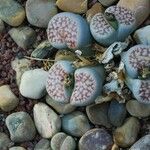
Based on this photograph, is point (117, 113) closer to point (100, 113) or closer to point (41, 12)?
point (100, 113)

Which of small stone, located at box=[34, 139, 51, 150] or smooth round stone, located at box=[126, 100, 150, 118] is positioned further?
small stone, located at box=[34, 139, 51, 150]

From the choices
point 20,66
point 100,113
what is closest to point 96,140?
point 100,113

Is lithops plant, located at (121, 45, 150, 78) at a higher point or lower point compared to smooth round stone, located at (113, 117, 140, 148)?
higher

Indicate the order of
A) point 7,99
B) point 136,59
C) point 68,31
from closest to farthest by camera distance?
point 136,59, point 68,31, point 7,99

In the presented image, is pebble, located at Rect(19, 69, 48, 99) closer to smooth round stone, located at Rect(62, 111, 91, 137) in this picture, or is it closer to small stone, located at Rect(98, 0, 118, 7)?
smooth round stone, located at Rect(62, 111, 91, 137)

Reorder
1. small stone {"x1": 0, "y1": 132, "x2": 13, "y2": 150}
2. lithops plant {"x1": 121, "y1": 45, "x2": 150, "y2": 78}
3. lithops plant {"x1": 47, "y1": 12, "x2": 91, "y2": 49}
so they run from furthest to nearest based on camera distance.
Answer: small stone {"x1": 0, "y1": 132, "x2": 13, "y2": 150}, lithops plant {"x1": 47, "y1": 12, "x2": 91, "y2": 49}, lithops plant {"x1": 121, "y1": 45, "x2": 150, "y2": 78}

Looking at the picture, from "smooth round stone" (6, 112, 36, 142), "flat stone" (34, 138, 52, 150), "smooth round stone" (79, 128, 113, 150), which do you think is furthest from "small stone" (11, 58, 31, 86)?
"smooth round stone" (79, 128, 113, 150)

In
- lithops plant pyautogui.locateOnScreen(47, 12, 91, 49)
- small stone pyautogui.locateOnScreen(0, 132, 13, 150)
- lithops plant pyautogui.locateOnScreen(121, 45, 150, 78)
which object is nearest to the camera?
lithops plant pyautogui.locateOnScreen(121, 45, 150, 78)

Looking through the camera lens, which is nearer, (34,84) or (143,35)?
(143,35)
